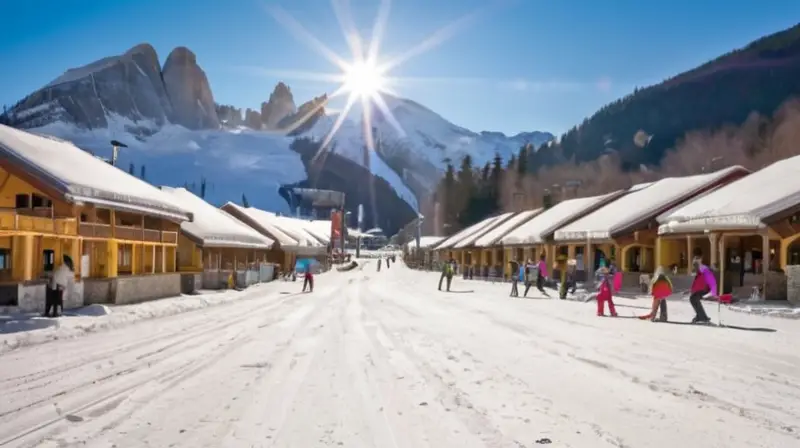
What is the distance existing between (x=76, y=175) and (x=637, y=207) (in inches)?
1031

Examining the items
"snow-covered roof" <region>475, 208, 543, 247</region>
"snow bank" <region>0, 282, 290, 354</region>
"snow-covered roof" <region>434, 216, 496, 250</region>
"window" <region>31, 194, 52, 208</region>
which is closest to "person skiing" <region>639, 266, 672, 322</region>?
"snow bank" <region>0, 282, 290, 354</region>

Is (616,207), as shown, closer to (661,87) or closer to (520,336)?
(520,336)

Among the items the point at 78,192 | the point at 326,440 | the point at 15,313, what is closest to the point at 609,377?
the point at 326,440

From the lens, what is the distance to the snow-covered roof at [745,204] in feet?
69.0

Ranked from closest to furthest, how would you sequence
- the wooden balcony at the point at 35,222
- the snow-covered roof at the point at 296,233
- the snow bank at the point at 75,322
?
the snow bank at the point at 75,322 < the wooden balcony at the point at 35,222 < the snow-covered roof at the point at 296,233

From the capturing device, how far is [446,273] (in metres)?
33.5

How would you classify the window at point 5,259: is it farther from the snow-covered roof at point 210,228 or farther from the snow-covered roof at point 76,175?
the snow-covered roof at point 210,228

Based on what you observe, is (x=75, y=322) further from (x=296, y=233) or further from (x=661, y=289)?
(x=296, y=233)

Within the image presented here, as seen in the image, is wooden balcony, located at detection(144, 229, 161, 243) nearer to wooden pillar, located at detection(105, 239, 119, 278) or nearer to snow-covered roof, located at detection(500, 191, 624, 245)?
wooden pillar, located at detection(105, 239, 119, 278)

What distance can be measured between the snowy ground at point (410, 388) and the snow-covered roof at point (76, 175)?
25.2 ft

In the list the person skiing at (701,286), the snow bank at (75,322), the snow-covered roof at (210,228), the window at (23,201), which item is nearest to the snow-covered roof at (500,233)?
the snow-covered roof at (210,228)

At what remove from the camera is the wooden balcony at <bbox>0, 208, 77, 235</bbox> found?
17.8 metres

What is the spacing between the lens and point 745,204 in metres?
22.8

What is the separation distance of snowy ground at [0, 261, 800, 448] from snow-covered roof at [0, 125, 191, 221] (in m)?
7.68
